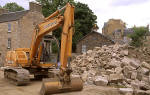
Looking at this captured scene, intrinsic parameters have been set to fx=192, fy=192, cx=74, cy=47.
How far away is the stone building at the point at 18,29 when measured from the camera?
24.6 meters

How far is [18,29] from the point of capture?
24.4 meters

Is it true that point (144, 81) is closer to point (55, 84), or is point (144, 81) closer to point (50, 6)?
point (55, 84)

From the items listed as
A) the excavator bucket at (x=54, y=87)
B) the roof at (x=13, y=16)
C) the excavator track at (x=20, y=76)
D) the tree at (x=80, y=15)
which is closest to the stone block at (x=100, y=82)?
the excavator bucket at (x=54, y=87)

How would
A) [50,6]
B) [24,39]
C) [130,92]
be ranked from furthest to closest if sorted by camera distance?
[50,6] < [24,39] < [130,92]

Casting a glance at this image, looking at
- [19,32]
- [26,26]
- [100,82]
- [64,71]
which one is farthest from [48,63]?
[26,26]

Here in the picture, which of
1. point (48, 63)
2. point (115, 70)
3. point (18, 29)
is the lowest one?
point (115, 70)

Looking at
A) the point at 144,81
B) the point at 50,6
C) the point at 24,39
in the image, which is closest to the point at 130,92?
the point at 144,81

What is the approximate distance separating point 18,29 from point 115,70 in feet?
51.9

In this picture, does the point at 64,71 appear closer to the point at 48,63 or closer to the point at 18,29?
the point at 48,63

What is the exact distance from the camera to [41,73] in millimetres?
12289

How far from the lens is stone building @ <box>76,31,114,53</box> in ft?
104

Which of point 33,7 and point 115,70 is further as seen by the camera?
point 33,7

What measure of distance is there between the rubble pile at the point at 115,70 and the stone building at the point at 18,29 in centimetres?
1122

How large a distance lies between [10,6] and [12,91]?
47.5 m
